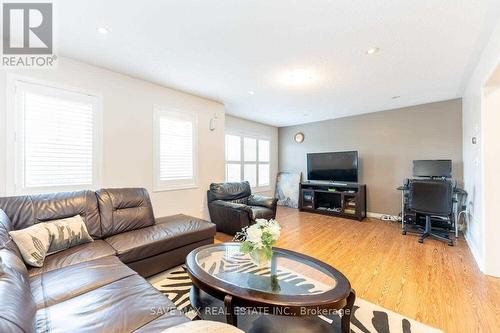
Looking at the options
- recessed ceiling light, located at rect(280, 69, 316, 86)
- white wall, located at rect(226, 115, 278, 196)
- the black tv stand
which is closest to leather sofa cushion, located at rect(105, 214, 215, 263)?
recessed ceiling light, located at rect(280, 69, 316, 86)

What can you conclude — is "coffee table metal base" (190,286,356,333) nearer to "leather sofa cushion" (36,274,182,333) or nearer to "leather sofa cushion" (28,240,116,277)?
"leather sofa cushion" (36,274,182,333)

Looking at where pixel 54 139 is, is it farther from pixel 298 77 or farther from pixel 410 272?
pixel 410 272

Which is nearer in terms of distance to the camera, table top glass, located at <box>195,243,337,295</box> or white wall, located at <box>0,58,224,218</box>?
table top glass, located at <box>195,243,337,295</box>

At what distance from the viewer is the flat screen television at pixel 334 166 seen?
4.96m

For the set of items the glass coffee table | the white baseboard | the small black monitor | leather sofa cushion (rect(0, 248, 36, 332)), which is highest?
the small black monitor

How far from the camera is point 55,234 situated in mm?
1924

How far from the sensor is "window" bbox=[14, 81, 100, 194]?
231cm

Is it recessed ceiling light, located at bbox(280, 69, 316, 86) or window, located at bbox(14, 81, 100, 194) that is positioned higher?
recessed ceiling light, located at bbox(280, 69, 316, 86)

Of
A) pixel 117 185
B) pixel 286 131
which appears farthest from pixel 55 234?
pixel 286 131

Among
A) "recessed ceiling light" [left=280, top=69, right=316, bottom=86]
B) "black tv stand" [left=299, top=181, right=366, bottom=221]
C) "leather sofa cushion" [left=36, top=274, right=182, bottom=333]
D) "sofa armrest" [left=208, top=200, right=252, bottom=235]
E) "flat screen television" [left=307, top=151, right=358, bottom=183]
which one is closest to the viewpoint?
"leather sofa cushion" [left=36, top=274, right=182, bottom=333]

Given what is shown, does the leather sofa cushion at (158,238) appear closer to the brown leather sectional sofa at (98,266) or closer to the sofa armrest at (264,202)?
the brown leather sectional sofa at (98,266)

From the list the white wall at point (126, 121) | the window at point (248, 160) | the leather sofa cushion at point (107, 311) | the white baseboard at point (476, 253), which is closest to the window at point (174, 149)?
the white wall at point (126, 121)

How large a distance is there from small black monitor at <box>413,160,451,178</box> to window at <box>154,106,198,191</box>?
4.15 m

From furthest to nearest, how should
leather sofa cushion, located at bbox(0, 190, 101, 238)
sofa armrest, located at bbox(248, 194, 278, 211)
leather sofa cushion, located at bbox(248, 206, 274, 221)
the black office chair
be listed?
1. sofa armrest, located at bbox(248, 194, 278, 211)
2. leather sofa cushion, located at bbox(248, 206, 274, 221)
3. the black office chair
4. leather sofa cushion, located at bbox(0, 190, 101, 238)
